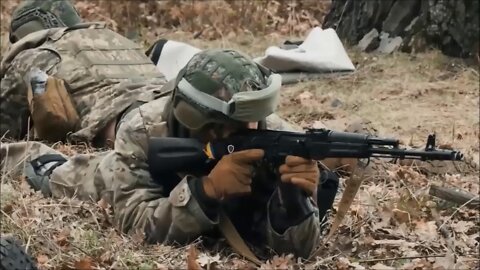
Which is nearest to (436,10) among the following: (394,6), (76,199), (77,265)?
(394,6)

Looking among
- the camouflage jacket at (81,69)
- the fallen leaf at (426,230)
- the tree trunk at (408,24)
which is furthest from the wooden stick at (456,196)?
the tree trunk at (408,24)

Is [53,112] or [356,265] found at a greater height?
[356,265]

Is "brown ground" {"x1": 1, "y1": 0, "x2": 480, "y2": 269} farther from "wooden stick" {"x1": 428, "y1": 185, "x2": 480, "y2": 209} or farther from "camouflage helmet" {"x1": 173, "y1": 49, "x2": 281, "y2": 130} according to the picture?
"camouflage helmet" {"x1": 173, "y1": 49, "x2": 281, "y2": 130}

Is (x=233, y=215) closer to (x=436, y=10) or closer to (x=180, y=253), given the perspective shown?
(x=180, y=253)

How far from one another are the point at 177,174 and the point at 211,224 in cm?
28

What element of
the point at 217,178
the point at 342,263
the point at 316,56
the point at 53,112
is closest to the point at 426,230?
the point at 342,263

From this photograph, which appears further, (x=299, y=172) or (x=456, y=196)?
(x=456, y=196)

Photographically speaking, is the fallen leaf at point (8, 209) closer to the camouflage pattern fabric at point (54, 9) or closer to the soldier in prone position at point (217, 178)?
the soldier in prone position at point (217, 178)

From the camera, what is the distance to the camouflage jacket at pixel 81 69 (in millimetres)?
6188

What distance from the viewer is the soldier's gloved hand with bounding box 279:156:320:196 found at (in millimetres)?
3945

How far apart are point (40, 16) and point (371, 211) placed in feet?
9.77

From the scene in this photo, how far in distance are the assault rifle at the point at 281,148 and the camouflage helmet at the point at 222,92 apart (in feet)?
0.29

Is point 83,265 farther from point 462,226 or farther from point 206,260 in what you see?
point 462,226

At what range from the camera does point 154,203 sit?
14.1 feet
